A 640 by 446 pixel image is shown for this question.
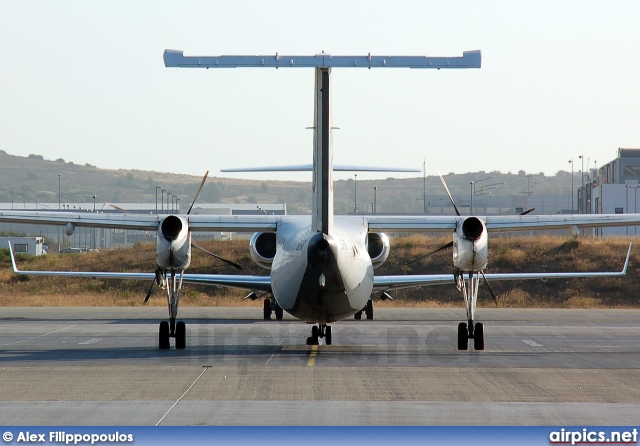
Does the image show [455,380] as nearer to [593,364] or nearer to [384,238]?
[593,364]

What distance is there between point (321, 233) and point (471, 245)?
17.8 feet

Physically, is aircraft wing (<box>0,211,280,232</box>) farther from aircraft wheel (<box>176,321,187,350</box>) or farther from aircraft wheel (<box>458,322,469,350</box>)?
aircraft wheel (<box>458,322,469,350</box>)

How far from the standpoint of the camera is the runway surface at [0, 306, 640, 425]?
532 inches

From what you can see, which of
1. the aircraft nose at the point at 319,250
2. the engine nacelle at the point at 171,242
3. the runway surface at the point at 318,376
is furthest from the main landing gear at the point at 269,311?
the aircraft nose at the point at 319,250

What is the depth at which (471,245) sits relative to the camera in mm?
22047

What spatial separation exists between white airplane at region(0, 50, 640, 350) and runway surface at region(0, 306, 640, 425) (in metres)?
1.43

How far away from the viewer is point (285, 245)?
2012 centimetres

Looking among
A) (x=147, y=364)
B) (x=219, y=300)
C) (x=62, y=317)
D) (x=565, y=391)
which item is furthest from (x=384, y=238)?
(x=219, y=300)

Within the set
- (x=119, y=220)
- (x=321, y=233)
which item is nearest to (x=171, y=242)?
(x=119, y=220)

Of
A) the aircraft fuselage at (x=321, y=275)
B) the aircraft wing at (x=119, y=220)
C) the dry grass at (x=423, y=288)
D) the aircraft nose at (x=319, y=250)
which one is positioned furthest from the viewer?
the dry grass at (x=423, y=288)

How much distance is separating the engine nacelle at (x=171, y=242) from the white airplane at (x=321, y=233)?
0.02 meters
